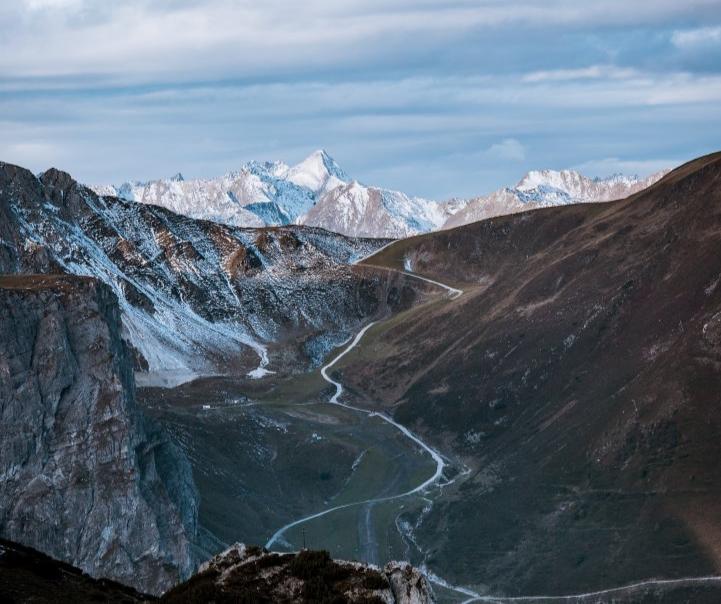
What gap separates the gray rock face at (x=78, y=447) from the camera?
107312mm

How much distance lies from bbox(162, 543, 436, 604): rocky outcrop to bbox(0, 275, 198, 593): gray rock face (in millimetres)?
61342

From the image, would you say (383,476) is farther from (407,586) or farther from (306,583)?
(306,583)

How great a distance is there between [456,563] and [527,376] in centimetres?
5711

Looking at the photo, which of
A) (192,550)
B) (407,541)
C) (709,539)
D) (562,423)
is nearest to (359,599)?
(192,550)

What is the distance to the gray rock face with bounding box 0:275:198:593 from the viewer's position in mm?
107312

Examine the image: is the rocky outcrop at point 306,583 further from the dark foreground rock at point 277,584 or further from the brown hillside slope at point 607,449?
the brown hillside slope at point 607,449

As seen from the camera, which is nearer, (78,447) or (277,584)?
(277,584)

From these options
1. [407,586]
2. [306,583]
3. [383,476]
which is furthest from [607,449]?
[306,583]

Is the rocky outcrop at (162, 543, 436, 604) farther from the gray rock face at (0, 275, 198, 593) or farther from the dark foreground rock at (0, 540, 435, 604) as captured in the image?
the gray rock face at (0, 275, 198, 593)

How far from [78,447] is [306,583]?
70084mm

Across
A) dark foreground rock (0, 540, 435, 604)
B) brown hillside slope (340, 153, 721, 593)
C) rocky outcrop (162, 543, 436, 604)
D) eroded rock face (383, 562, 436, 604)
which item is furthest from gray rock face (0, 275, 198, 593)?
eroded rock face (383, 562, 436, 604)

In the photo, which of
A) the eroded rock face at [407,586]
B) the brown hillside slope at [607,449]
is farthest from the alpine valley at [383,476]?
the brown hillside slope at [607,449]

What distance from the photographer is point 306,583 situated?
45812 millimetres

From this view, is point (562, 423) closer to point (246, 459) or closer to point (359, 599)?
point (246, 459)
